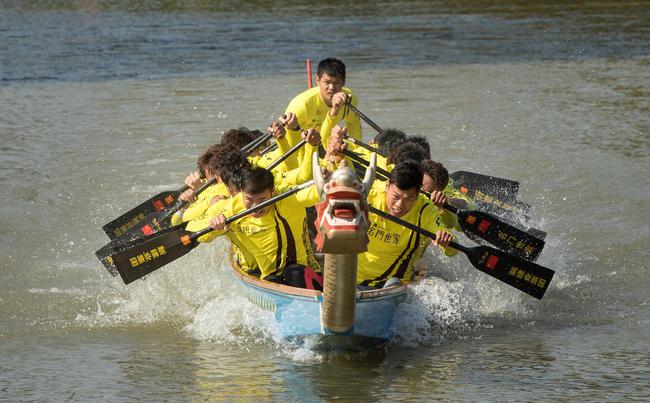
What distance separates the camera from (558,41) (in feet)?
76.7

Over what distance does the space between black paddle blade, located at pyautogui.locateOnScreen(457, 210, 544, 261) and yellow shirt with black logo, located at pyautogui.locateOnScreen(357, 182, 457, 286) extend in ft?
2.59

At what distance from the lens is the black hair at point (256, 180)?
7.98 metres

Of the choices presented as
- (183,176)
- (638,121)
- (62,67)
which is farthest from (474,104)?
(62,67)

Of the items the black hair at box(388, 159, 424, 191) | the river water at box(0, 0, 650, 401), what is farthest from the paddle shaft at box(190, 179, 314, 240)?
the river water at box(0, 0, 650, 401)

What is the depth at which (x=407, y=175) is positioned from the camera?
7730 millimetres

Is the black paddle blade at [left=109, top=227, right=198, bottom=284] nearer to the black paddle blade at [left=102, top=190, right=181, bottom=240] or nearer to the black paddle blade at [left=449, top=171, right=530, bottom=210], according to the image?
the black paddle blade at [left=102, top=190, right=181, bottom=240]

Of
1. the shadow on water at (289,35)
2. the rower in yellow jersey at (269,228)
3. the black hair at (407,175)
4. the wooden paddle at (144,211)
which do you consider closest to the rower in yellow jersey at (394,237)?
the black hair at (407,175)

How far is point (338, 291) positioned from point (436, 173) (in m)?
2.09

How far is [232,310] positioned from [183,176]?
18.2ft

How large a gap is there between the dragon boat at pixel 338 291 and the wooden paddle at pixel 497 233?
0.84 m

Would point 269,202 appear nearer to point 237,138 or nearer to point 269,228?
point 269,228

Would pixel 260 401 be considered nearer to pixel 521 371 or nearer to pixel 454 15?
pixel 521 371

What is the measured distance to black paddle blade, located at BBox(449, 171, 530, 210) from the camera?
34.7 feet

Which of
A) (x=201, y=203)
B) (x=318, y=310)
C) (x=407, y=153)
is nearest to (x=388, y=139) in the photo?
(x=407, y=153)
